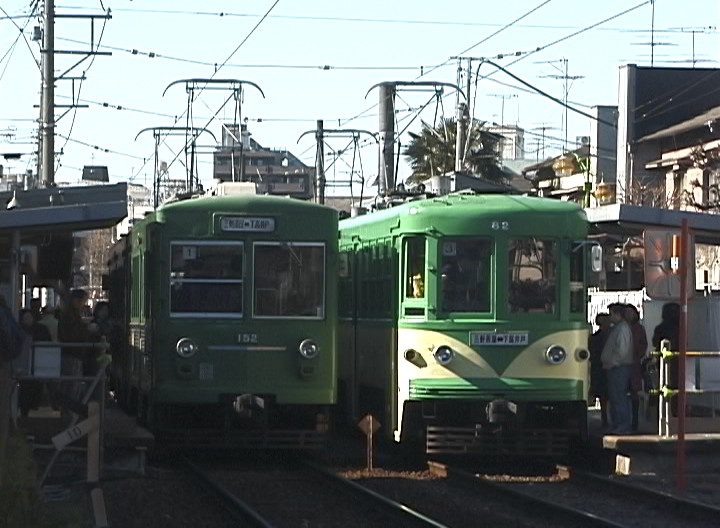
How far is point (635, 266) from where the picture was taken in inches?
1341

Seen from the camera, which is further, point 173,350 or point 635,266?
point 635,266

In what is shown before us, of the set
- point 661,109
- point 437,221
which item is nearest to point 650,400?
point 437,221

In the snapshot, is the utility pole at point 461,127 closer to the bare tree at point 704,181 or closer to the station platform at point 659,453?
the bare tree at point 704,181

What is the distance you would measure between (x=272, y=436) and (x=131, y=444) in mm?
1769

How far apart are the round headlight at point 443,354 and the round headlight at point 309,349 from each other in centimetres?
157

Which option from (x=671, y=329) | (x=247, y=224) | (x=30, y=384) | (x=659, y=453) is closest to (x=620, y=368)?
(x=671, y=329)

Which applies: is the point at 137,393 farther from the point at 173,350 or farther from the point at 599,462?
the point at 599,462

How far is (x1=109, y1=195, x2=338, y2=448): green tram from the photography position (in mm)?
18734

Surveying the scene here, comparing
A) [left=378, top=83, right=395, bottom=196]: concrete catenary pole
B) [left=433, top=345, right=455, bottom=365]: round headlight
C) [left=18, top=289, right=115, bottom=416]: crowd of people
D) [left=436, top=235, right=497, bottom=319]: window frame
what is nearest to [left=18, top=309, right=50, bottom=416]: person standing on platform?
[left=18, top=289, right=115, bottom=416]: crowd of people

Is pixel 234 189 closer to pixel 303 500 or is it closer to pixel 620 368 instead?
pixel 620 368

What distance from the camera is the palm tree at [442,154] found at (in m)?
58.4

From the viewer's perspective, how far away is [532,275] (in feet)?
60.4

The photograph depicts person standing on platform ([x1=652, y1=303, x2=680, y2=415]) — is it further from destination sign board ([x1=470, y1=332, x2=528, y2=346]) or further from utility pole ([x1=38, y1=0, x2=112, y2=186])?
utility pole ([x1=38, y1=0, x2=112, y2=186])

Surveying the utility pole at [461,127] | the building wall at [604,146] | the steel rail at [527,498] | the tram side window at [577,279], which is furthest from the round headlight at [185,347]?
the building wall at [604,146]
